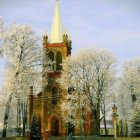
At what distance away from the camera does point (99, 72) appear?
45281mm

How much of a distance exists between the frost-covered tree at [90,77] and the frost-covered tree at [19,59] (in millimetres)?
8124

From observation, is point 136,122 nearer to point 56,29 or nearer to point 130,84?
point 130,84

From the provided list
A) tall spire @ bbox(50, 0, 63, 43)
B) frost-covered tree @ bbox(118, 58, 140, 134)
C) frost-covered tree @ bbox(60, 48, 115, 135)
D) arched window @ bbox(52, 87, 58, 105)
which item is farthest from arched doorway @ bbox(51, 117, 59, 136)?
tall spire @ bbox(50, 0, 63, 43)

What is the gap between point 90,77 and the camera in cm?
4603

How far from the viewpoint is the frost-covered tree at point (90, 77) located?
45156 millimetres

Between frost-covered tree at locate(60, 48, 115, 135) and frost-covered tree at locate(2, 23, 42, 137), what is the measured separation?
812 cm

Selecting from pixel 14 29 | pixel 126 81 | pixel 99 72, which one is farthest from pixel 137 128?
pixel 14 29

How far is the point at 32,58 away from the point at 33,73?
161 cm

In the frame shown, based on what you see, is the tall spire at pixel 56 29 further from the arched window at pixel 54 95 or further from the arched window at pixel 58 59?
the arched window at pixel 54 95

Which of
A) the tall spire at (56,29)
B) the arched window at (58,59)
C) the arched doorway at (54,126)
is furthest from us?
the tall spire at (56,29)

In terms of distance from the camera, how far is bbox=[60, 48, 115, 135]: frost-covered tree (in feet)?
148

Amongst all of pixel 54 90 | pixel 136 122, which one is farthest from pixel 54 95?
pixel 136 122

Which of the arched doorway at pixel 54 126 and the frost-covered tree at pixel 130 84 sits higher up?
the frost-covered tree at pixel 130 84

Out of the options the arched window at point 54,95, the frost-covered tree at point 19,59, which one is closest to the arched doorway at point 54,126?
the arched window at point 54,95
